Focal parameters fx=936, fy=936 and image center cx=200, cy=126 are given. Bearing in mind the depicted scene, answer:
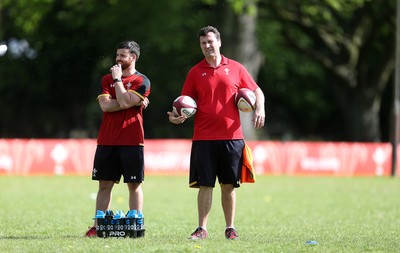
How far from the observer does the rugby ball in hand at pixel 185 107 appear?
10.1 m

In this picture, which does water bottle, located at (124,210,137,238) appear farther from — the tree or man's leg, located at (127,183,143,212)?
the tree

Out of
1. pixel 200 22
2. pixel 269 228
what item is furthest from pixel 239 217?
pixel 200 22

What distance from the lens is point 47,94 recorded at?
51312 mm

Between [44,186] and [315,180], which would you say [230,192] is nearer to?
[44,186]

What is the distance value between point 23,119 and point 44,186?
30364 millimetres

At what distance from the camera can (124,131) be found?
1030 centimetres

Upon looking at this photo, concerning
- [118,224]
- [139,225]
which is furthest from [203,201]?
[118,224]

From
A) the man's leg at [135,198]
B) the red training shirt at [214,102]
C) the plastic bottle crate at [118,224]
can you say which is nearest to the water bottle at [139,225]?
the plastic bottle crate at [118,224]

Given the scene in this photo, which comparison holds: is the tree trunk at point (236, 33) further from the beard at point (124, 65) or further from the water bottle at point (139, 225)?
the water bottle at point (139, 225)

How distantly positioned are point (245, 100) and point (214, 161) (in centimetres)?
77

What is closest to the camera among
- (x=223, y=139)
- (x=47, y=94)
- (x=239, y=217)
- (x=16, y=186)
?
(x=223, y=139)

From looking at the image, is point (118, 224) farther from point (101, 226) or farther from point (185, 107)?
point (185, 107)

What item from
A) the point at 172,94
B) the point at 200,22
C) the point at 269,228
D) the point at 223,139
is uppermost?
the point at 200,22

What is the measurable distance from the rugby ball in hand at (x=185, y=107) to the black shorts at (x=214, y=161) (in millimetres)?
381
